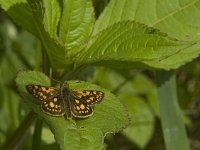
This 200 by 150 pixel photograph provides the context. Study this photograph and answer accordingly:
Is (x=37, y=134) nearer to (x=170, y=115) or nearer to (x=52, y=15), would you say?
(x=52, y=15)

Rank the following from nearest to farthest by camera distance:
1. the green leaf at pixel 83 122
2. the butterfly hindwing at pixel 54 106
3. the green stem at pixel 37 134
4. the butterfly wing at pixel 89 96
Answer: the green leaf at pixel 83 122 → the butterfly hindwing at pixel 54 106 → the butterfly wing at pixel 89 96 → the green stem at pixel 37 134

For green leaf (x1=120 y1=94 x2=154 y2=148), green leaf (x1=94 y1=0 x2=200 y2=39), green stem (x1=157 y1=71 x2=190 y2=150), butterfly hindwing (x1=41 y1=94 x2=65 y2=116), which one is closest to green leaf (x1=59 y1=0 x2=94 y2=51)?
green leaf (x1=94 y1=0 x2=200 y2=39)

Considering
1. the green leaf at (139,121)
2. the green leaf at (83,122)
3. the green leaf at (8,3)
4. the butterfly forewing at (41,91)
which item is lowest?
the green leaf at (139,121)

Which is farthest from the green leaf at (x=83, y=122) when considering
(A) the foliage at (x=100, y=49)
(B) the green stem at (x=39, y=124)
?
(B) the green stem at (x=39, y=124)

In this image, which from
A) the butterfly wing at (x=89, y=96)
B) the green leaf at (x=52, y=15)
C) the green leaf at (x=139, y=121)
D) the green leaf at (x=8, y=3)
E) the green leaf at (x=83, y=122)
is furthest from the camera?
the green leaf at (x=139, y=121)

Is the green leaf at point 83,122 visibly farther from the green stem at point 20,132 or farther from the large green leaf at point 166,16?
the large green leaf at point 166,16

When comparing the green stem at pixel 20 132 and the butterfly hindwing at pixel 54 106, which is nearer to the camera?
the butterfly hindwing at pixel 54 106

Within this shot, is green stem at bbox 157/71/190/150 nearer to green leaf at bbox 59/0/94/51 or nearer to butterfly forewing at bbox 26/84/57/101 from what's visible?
green leaf at bbox 59/0/94/51
